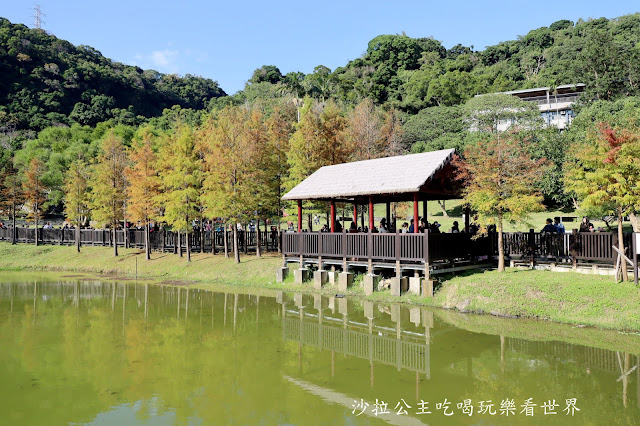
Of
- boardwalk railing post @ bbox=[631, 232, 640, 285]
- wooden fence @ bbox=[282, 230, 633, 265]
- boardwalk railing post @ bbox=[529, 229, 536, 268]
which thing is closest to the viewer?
boardwalk railing post @ bbox=[631, 232, 640, 285]

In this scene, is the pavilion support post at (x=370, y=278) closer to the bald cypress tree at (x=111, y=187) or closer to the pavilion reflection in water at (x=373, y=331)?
the pavilion reflection in water at (x=373, y=331)

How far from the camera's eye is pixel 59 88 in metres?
104

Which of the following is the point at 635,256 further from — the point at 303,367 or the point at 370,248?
the point at 303,367

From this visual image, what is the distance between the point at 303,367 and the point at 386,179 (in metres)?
9.80

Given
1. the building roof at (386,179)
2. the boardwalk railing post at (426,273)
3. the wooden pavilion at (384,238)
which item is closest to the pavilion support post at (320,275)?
the wooden pavilion at (384,238)

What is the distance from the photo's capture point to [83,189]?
37625 millimetres

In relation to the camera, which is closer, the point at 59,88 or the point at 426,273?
the point at 426,273

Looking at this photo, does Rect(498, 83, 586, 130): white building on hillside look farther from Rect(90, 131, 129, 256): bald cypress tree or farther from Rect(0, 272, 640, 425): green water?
Rect(0, 272, 640, 425): green water

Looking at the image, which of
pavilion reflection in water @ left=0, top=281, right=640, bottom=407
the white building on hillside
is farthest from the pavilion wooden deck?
the white building on hillside

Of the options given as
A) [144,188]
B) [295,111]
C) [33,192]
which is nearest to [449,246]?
[144,188]

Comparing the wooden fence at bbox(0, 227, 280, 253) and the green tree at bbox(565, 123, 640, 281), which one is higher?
the green tree at bbox(565, 123, 640, 281)

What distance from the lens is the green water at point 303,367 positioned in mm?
8391

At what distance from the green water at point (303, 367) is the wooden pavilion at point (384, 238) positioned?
2031 millimetres

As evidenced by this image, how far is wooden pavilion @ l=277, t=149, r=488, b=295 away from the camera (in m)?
17.9
